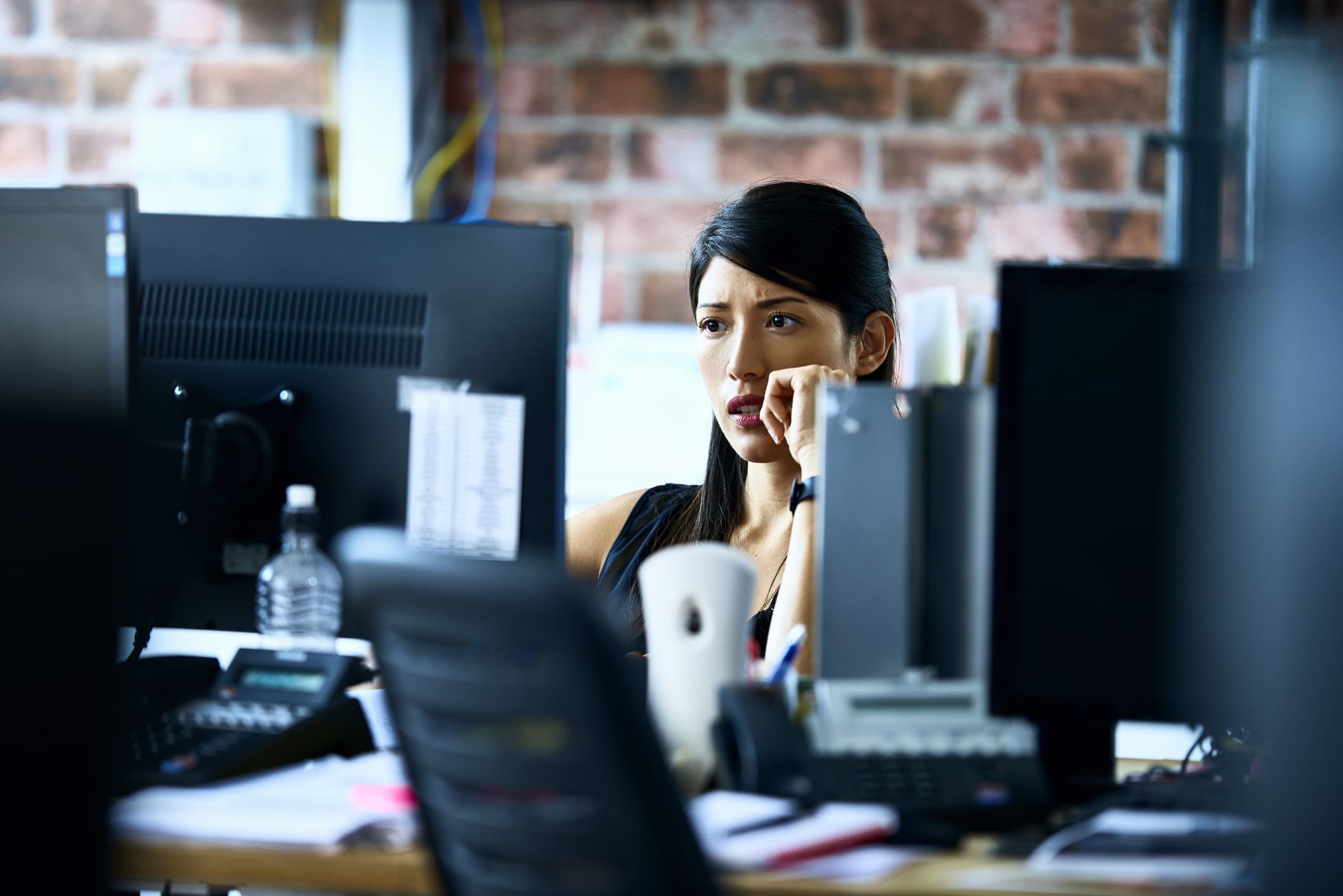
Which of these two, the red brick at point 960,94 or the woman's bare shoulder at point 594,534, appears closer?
the woman's bare shoulder at point 594,534

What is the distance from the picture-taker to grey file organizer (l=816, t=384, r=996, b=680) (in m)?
1.09

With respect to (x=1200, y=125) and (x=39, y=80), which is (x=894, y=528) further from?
(x=39, y=80)

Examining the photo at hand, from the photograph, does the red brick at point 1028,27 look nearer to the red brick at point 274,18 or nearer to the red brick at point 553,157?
the red brick at point 553,157

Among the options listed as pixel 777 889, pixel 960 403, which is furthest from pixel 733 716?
pixel 960 403

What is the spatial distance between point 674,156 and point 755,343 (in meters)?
0.69

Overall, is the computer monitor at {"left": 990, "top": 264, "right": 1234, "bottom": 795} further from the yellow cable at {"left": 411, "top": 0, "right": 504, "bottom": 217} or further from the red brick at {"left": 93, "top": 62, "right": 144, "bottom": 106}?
the red brick at {"left": 93, "top": 62, "right": 144, "bottom": 106}

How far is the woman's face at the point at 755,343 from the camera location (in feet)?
5.73

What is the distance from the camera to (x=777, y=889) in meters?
0.84

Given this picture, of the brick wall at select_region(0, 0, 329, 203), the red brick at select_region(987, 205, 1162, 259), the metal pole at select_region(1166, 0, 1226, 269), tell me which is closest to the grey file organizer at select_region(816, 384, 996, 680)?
the metal pole at select_region(1166, 0, 1226, 269)

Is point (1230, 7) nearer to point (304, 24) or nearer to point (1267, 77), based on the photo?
point (1267, 77)

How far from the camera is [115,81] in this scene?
2381 mm

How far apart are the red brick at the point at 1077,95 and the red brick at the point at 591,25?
2.01ft

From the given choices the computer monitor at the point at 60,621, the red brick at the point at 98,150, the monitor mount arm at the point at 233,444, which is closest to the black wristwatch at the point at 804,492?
the monitor mount arm at the point at 233,444

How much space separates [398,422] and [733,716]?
1.50ft
